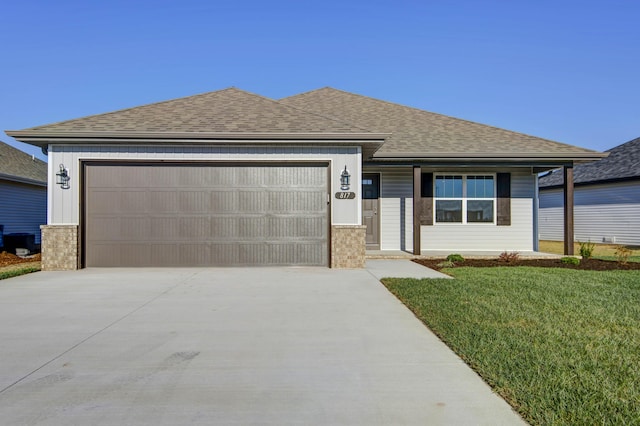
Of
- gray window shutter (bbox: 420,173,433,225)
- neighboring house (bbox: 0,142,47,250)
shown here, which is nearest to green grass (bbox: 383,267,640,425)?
gray window shutter (bbox: 420,173,433,225)

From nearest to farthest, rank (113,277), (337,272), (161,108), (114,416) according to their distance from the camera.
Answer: (114,416), (113,277), (337,272), (161,108)

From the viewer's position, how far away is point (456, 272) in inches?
340

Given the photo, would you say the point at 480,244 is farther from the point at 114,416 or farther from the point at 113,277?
the point at 114,416

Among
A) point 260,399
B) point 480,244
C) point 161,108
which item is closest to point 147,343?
point 260,399

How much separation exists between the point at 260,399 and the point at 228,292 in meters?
3.96

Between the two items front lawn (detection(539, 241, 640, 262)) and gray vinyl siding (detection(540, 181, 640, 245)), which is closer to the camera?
front lawn (detection(539, 241, 640, 262))

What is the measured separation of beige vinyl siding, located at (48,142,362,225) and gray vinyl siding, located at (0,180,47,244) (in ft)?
29.1

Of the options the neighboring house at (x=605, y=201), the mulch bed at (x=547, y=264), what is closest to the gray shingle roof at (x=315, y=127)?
the mulch bed at (x=547, y=264)

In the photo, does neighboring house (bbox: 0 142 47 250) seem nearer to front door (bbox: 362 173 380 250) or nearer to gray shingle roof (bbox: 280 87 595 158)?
gray shingle roof (bbox: 280 87 595 158)

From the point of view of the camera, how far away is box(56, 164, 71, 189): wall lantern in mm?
9109

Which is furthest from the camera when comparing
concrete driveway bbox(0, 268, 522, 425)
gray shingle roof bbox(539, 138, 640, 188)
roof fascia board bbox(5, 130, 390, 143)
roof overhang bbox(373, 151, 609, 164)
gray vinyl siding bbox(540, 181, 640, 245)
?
gray shingle roof bbox(539, 138, 640, 188)

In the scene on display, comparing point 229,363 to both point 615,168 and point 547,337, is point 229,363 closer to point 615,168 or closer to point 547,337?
point 547,337

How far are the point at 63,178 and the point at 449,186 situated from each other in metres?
10.8

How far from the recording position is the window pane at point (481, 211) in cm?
1287
